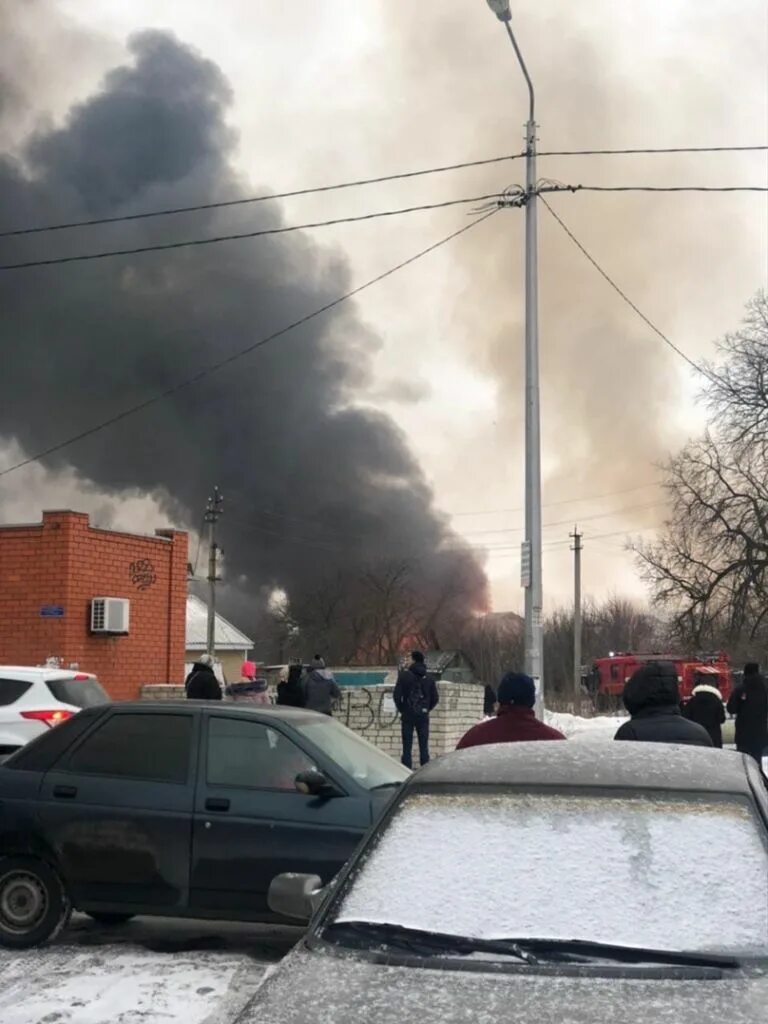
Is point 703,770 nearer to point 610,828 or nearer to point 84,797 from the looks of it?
point 610,828

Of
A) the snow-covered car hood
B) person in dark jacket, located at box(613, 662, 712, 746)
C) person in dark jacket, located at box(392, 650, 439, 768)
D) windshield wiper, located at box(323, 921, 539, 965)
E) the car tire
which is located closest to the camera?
the snow-covered car hood

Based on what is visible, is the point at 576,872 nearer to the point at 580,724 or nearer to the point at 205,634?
the point at 580,724

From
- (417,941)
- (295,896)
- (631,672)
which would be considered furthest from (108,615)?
(631,672)

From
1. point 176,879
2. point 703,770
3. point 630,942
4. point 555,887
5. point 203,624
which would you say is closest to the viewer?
point 630,942

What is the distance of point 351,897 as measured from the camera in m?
3.37

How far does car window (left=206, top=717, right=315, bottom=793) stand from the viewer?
6.86 meters

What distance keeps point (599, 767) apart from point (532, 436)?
12.5 m

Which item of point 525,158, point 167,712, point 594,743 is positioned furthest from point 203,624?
point 594,743

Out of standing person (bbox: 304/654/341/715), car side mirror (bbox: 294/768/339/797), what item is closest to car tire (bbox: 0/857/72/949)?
car side mirror (bbox: 294/768/339/797)

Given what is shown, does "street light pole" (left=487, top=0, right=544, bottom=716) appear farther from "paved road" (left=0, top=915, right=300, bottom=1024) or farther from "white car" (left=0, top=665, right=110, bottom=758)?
"paved road" (left=0, top=915, right=300, bottom=1024)

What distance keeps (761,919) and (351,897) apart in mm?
1110

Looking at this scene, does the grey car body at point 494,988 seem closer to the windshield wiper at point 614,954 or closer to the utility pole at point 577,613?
the windshield wiper at point 614,954

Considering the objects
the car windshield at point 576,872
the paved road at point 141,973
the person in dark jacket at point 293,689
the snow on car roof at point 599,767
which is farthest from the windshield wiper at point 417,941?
the person in dark jacket at point 293,689

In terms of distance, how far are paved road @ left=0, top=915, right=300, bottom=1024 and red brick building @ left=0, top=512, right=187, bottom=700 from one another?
12.5 metres
